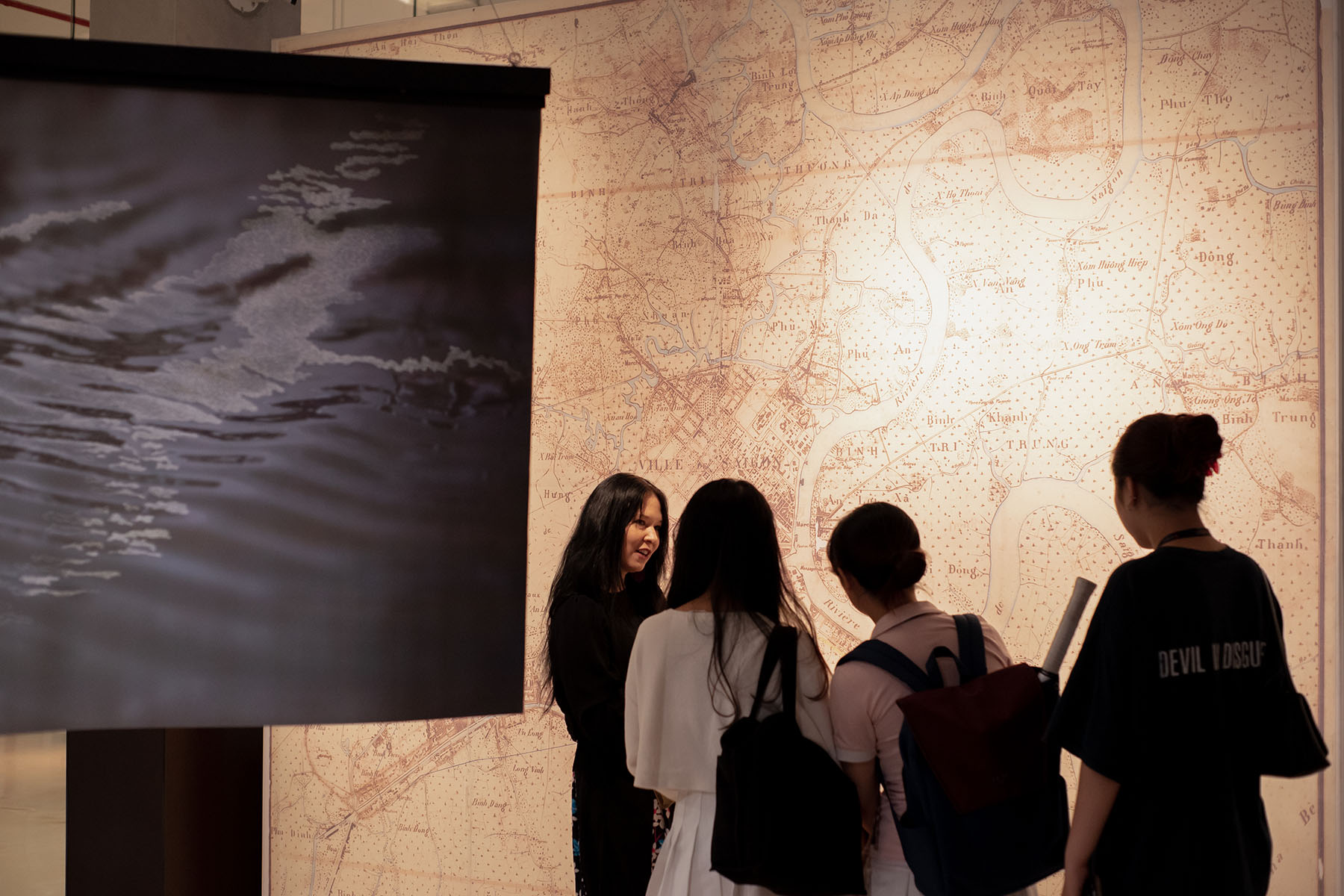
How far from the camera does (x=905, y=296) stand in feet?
10.9

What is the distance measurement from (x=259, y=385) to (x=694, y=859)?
1266mm

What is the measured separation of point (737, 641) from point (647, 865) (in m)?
0.90

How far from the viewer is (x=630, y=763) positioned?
7.62 ft

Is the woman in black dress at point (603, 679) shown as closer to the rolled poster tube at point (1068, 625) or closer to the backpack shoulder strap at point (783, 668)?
the backpack shoulder strap at point (783, 668)

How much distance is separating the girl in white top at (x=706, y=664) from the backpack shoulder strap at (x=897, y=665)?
11 cm

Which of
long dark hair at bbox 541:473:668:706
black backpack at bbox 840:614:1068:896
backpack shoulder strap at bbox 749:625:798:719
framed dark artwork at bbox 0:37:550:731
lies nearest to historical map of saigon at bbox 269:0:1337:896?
long dark hair at bbox 541:473:668:706

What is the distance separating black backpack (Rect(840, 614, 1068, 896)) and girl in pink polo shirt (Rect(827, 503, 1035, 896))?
40 millimetres

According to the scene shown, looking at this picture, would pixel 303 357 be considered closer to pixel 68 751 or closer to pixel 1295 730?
pixel 1295 730

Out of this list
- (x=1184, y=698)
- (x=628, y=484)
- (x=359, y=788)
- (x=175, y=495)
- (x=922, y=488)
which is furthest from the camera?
(x=359, y=788)

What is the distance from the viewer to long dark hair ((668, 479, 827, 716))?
7.35 feet

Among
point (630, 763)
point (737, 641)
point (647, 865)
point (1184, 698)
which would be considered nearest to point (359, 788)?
point (647, 865)

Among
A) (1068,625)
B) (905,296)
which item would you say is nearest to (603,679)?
(1068,625)

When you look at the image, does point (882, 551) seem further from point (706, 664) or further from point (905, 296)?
point (905, 296)

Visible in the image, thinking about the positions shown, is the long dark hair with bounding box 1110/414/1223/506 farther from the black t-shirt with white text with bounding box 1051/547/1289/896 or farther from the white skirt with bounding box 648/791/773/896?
the white skirt with bounding box 648/791/773/896
